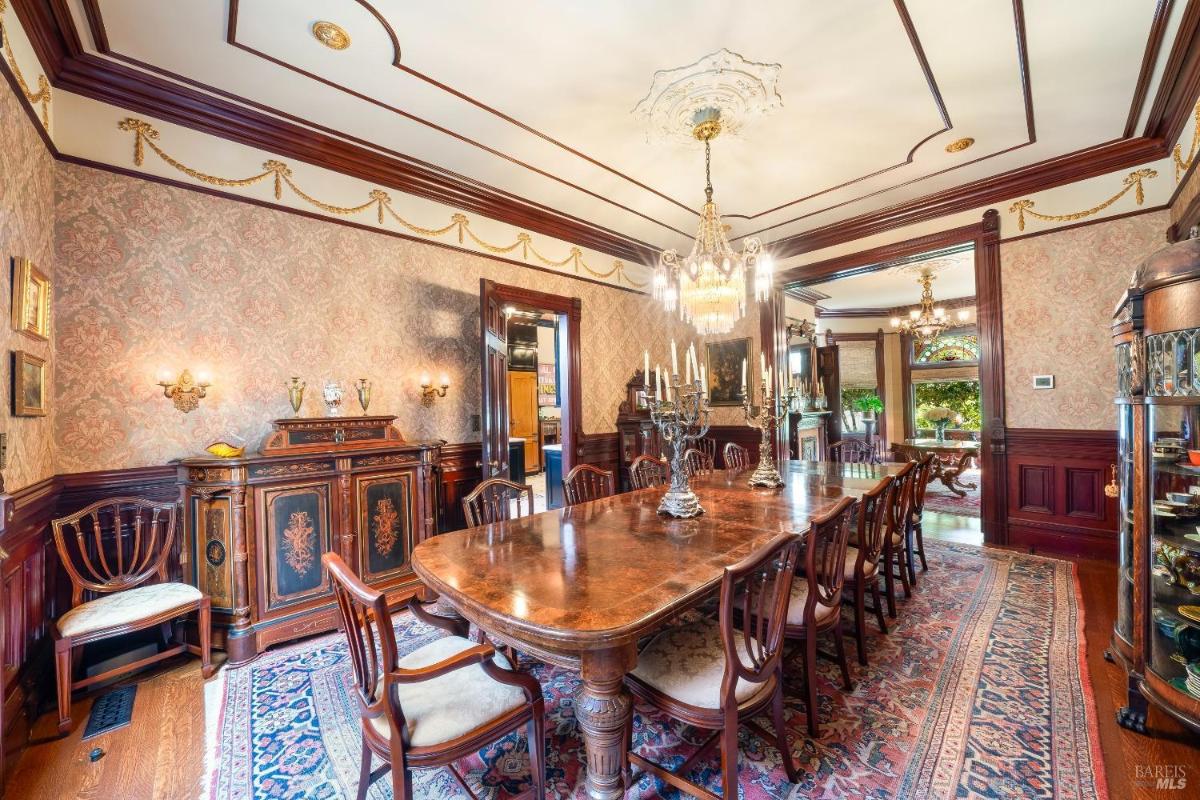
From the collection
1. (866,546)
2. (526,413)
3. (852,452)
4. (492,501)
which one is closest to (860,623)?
(866,546)

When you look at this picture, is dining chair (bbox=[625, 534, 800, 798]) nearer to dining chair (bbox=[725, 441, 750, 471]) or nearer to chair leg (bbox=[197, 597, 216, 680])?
chair leg (bbox=[197, 597, 216, 680])

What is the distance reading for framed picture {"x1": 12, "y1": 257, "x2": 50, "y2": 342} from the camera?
6.48 ft

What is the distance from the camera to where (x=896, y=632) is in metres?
2.71

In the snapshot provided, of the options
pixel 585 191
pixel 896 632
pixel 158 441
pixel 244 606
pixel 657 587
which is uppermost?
pixel 585 191

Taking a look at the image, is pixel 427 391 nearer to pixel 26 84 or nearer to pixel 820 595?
pixel 26 84

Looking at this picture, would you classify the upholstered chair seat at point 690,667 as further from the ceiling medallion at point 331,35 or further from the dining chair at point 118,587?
the ceiling medallion at point 331,35

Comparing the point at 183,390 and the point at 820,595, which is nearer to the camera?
the point at 820,595

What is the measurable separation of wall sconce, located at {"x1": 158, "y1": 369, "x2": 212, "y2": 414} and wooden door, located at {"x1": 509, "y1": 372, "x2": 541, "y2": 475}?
6.60 meters

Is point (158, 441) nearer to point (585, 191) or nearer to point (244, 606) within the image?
point (244, 606)

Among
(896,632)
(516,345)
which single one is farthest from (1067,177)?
(516,345)

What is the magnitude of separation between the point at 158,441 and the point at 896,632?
4380mm

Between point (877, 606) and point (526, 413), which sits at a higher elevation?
point (526, 413)

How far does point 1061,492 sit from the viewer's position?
3.97m

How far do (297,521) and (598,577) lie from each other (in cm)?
213
